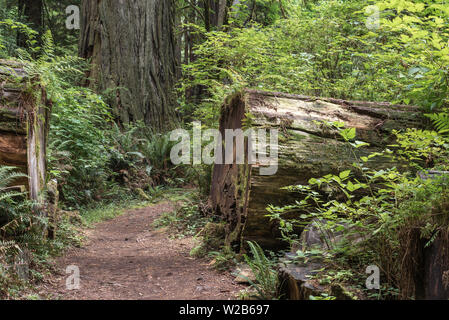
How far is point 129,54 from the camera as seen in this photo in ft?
35.2

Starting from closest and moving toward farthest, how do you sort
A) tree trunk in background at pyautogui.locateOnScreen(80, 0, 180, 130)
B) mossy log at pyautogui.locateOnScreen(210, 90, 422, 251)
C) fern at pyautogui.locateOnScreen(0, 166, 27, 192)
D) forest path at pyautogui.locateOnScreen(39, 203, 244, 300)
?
forest path at pyautogui.locateOnScreen(39, 203, 244, 300) < fern at pyautogui.locateOnScreen(0, 166, 27, 192) < mossy log at pyautogui.locateOnScreen(210, 90, 422, 251) < tree trunk in background at pyautogui.locateOnScreen(80, 0, 180, 130)

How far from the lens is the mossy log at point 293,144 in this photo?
4168mm

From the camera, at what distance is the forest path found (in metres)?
3.49

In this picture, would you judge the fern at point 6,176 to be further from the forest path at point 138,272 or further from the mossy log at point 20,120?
the forest path at point 138,272

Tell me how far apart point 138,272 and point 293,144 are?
89.0 inches

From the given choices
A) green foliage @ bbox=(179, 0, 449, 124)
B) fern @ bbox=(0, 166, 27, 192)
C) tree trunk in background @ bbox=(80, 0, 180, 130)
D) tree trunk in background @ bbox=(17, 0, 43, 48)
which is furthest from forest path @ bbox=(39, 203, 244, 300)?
tree trunk in background @ bbox=(17, 0, 43, 48)

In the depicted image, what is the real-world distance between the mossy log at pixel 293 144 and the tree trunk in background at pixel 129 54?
6.40 meters

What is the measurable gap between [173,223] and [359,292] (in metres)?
4.40

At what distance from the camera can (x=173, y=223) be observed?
20.9ft

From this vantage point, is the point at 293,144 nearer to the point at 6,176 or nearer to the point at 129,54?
the point at 6,176

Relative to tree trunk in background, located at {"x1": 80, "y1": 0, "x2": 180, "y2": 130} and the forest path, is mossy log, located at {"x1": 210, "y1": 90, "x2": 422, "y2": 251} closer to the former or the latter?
the forest path

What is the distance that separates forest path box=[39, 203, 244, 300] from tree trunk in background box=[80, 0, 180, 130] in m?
5.29
